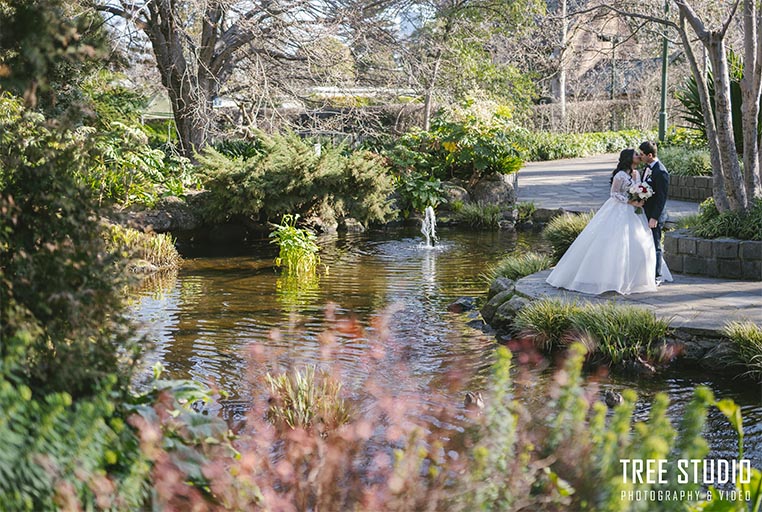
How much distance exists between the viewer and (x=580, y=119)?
36.5m

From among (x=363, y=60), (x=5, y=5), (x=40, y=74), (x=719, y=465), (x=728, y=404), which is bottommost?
(x=719, y=465)

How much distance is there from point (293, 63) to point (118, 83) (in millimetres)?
4587

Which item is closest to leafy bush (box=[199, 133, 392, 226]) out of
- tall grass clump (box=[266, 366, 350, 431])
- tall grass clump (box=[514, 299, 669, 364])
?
tall grass clump (box=[514, 299, 669, 364])

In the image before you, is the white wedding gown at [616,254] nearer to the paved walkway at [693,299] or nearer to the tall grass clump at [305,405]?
the paved walkway at [693,299]

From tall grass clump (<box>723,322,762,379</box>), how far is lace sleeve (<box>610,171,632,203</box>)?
2.20 m

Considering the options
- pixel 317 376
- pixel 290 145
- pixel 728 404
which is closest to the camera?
pixel 728 404

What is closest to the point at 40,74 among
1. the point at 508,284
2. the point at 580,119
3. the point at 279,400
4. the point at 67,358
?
the point at 67,358

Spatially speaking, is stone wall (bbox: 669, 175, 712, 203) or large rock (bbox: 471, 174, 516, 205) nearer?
stone wall (bbox: 669, 175, 712, 203)

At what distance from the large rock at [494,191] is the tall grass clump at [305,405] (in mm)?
12109

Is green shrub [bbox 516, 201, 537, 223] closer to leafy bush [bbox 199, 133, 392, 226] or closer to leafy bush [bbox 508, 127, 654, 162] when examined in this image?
leafy bush [bbox 199, 133, 392, 226]

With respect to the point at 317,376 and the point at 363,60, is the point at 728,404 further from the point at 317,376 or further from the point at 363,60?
the point at 363,60

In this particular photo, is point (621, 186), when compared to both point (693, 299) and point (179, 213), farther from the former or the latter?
point (179, 213)

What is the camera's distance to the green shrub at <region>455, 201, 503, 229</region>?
55.0ft

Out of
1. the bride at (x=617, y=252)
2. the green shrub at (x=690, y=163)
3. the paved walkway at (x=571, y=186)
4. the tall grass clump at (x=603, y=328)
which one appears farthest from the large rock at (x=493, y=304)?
the green shrub at (x=690, y=163)
